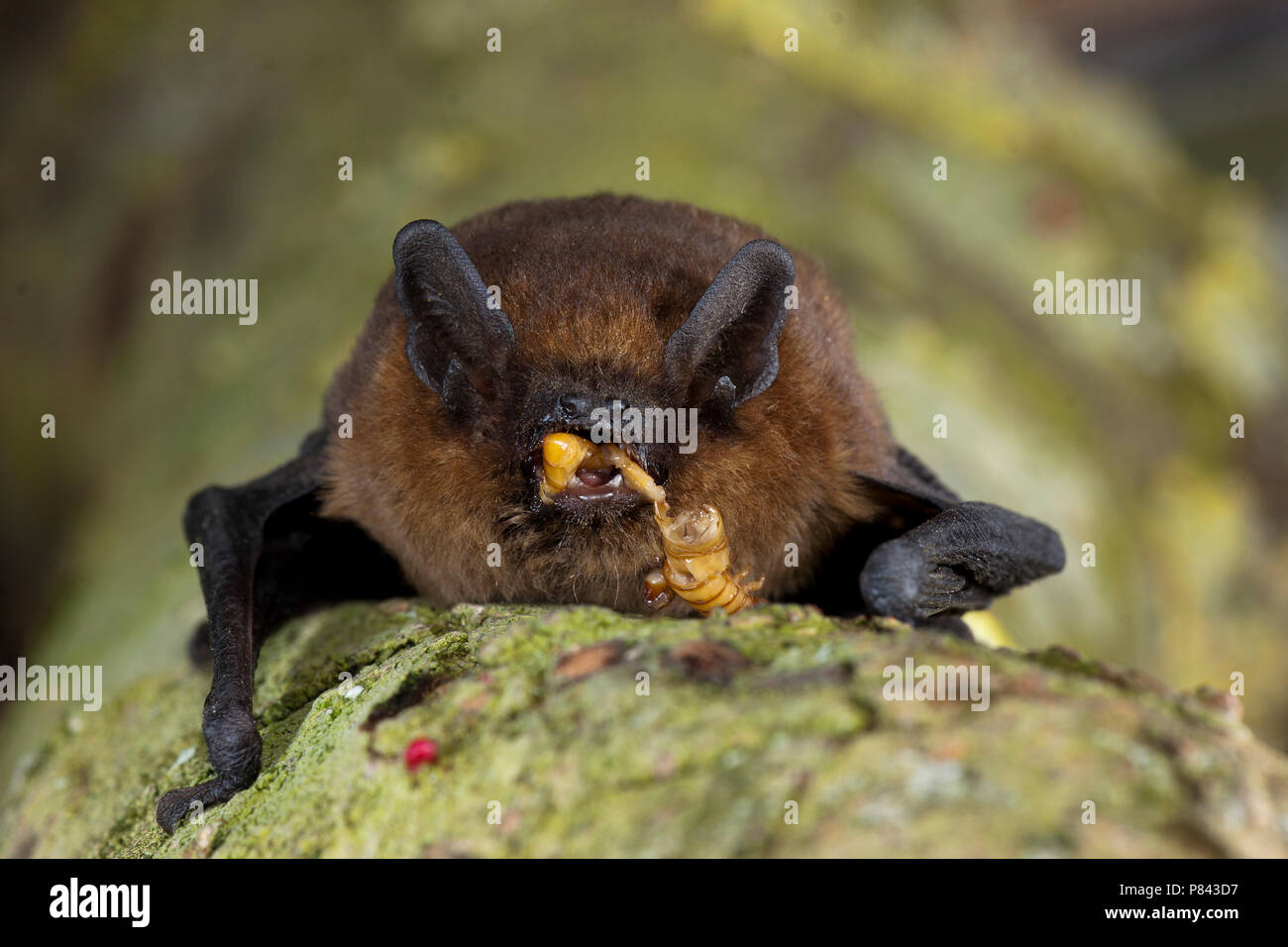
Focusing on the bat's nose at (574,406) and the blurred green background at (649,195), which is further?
the blurred green background at (649,195)

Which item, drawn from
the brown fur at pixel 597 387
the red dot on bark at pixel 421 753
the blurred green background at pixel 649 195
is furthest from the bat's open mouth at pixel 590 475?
the blurred green background at pixel 649 195

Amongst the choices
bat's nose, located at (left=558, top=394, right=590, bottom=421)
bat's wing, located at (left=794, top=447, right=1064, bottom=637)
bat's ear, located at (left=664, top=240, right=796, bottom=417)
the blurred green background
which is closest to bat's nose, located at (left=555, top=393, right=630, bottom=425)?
bat's nose, located at (left=558, top=394, right=590, bottom=421)

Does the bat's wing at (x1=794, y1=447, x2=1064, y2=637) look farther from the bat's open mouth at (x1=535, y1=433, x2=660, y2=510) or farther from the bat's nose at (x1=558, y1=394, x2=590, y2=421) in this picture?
the bat's nose at (x1=558, y1=394, x2=590, y2=421)

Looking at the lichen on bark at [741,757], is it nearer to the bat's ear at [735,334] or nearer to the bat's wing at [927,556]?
the bat's wing at [927,556]

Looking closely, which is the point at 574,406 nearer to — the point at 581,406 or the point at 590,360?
the point at 581,406

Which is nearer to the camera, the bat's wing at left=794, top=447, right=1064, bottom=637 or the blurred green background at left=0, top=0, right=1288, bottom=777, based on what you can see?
the bat's wing at left=794, top=447, right=1064, bottom=637

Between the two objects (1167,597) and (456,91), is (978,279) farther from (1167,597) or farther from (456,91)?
(456,91)

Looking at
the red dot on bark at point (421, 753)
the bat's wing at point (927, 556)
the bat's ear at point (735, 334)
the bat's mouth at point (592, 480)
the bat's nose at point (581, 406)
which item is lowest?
the red dot on bark at point (421, 753)
